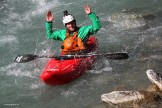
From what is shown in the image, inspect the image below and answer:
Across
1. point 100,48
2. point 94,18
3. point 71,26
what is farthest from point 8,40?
point 94,18

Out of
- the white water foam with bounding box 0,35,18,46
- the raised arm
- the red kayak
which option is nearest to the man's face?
the raised arm

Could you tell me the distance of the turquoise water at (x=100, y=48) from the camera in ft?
30.3

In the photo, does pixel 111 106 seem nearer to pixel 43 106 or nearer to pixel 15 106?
pixel 43 106

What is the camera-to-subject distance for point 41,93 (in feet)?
31.0

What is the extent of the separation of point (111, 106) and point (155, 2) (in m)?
7.66

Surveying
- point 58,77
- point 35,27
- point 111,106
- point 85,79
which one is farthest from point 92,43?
point 35,27

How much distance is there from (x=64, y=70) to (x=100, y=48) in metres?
2.80

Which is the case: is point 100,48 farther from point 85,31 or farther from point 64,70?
point 64,70

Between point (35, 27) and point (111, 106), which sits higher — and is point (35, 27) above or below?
above

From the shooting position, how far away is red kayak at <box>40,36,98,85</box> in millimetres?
8922

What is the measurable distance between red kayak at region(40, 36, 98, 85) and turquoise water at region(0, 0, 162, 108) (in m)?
0.28

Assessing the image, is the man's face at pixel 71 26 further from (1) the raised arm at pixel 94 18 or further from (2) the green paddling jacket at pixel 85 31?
(1) the raised arm at pixel 94 18

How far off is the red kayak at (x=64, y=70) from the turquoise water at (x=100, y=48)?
0.28 meters

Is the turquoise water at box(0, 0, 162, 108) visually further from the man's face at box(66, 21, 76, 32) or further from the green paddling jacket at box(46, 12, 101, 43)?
the man's face at box(66, 21, 76, 32)
